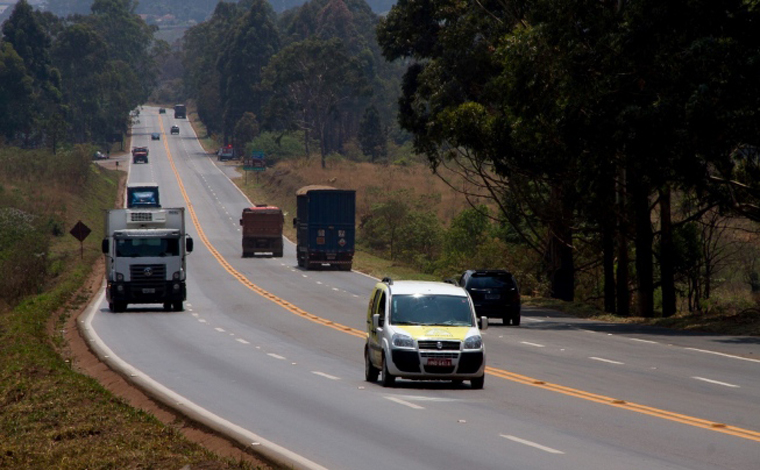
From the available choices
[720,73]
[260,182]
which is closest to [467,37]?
[720,73]

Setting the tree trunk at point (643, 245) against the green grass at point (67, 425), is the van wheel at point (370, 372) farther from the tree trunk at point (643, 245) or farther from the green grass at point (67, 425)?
the tree trunk at point (643, 245)

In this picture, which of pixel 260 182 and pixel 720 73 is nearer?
pixel 720 73

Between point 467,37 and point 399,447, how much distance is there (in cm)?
3178

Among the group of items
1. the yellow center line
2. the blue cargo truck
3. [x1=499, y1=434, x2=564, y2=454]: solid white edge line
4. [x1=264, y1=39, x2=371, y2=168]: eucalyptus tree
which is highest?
[x1=264, y1=39, x2=371, y2=168]: eucalyptus tree

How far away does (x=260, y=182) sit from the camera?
423ft

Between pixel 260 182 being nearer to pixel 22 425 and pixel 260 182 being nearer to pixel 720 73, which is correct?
pixel 720 73

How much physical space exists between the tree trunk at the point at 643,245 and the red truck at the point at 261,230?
112 feet

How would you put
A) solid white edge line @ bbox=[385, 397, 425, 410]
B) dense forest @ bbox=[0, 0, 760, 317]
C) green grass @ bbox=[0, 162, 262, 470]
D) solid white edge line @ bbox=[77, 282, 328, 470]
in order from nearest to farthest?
solid white edge line @ bbox=[77, 282, 328, 470], green grass @ bbox=[0, 162, 262, 470], solid white edge line @ bbox=[385, 397, 425, 410], dense forest @ bbox=[0, 0, 760, 317]

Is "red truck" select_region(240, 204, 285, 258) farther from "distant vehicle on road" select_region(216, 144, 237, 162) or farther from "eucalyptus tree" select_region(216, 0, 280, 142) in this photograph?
"eucalyptus tree" select_region(216, 0, 280, 142)

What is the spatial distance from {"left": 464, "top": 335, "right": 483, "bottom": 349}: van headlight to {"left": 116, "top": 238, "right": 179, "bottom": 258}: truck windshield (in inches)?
835

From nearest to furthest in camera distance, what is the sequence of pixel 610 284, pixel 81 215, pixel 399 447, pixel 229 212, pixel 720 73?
pixel 399 447 < pixel 720 73 < pixel 610 284 < pixel 81 215 < pixel 229 212

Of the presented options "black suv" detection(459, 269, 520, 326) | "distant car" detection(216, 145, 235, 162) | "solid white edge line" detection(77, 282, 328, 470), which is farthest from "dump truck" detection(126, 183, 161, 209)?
"distant car" detection(216, 145, 235, 162)

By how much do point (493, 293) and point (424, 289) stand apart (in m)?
14.2

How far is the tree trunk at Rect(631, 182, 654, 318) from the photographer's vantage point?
37.0 meters
